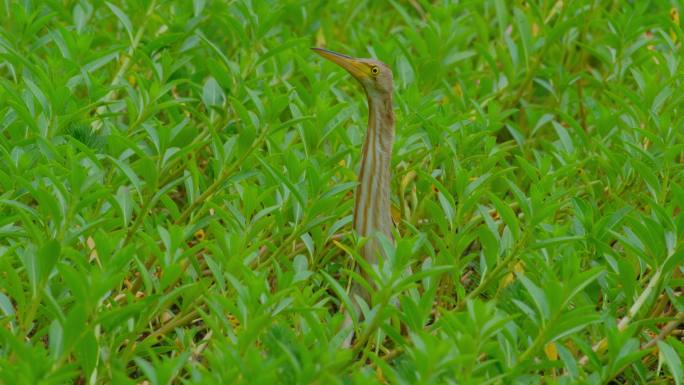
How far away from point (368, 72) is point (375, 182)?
0.47 metres

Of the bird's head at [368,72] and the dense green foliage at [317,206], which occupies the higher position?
the bird's head at [368,72]

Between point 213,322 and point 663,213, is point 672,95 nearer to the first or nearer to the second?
point 663,213

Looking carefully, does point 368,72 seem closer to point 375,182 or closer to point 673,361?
point 375,182

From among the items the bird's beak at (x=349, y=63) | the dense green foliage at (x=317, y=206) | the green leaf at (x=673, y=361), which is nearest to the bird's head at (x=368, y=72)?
the bird's beak at (x=349, y=63)

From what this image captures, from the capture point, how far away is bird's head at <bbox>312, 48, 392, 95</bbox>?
4484 millimetres

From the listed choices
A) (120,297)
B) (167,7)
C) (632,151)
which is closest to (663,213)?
(632,151)

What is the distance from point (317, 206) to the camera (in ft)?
13.2

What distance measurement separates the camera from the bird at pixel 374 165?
4184mm

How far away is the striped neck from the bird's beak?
163mm

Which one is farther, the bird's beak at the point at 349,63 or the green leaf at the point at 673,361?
the bird's beak at the point at 349,63

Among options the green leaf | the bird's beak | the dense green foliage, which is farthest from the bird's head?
the green leaf

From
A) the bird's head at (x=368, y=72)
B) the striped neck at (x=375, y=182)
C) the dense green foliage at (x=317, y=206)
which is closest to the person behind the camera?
the dense green foliage at (x=317, y=206)

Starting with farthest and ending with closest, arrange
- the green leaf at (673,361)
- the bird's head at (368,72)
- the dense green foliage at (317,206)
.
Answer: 1. the bird's head at (368,72)
2. the green leaf at (673,361)
3. the dense green foliage at (317,206)

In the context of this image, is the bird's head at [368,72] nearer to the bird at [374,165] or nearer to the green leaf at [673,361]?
the bird at [374,165]
